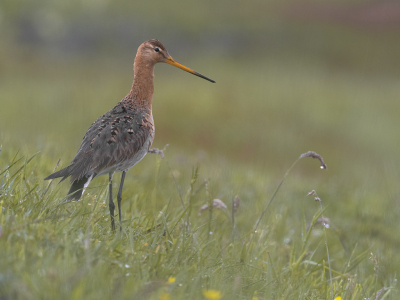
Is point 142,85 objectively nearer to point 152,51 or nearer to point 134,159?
point 152,51

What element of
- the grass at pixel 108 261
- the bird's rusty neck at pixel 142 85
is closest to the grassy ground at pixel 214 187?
the grass at pixel 108 261

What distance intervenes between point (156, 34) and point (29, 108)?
1194 centimetres

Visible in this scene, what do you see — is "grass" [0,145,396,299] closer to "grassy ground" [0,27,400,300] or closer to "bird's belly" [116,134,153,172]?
"grassy ground" [0,27,400,300]

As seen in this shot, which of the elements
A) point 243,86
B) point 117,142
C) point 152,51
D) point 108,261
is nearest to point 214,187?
point 152,51

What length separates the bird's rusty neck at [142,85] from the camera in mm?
4547

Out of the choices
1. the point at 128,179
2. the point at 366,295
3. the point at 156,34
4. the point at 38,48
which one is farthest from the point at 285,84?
the point at 366,295

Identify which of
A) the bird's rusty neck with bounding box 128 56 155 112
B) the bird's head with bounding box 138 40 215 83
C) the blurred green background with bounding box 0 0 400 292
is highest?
the bird's head with bounding box 138 40 215 83

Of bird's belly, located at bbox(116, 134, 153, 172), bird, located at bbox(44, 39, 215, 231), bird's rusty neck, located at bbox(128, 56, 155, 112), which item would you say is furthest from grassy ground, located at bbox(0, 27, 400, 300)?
bird's rusty neck, located at bbox(128, 56, 155, 112)

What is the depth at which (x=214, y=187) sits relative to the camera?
630 cm

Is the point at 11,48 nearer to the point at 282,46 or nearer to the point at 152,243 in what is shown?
the point at 282,46

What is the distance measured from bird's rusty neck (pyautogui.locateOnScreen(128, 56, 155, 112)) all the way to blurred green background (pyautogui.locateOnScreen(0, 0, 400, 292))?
114cm

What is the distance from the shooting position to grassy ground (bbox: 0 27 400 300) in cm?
239

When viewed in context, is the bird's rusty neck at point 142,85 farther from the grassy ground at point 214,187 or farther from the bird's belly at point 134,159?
the grassy ground at point 214,187

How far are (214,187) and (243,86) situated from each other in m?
11.1
